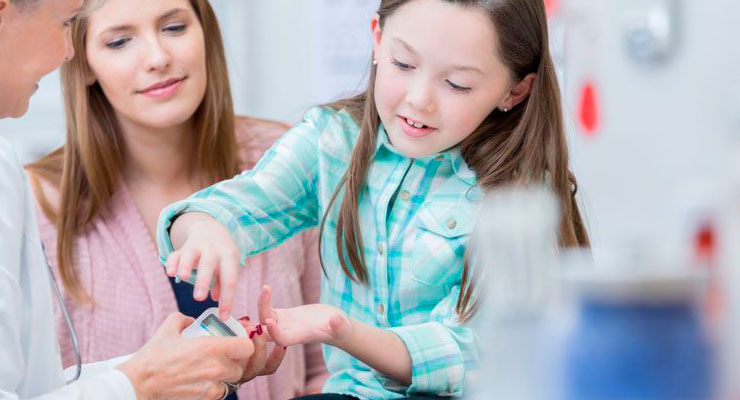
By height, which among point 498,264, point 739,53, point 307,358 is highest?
point 739,53

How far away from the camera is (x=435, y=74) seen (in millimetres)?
1109

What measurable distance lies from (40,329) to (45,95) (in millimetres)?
2156

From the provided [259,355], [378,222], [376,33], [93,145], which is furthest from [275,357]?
[93,145]

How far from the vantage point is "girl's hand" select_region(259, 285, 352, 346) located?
3.34 feet

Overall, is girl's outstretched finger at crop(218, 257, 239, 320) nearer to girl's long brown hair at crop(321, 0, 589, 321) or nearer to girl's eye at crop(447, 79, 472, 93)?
girl's long brown hair at crop(321, 0, 589, 321)

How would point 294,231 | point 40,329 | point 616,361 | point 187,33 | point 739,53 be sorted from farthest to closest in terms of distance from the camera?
1. point 739,53
2. point 187,33
3. point 294,231
4. point 40,329
5. point 616,361

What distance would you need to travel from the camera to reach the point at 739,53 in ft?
7.29

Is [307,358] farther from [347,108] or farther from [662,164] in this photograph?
[662,164]

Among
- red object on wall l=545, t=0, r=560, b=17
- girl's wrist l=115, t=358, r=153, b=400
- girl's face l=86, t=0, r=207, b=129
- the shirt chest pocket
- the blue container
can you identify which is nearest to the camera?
the blue container

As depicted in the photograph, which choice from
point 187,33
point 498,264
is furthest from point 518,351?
point 187,33

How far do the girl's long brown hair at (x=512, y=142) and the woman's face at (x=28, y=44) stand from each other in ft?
1.37

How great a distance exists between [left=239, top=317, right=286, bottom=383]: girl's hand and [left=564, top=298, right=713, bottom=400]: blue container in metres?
0.67

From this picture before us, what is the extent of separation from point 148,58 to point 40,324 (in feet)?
2.54

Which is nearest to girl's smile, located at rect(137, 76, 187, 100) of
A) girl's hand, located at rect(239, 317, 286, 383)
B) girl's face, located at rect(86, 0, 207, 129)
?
girl's face, located at rect(86, 0, 207, 129)
